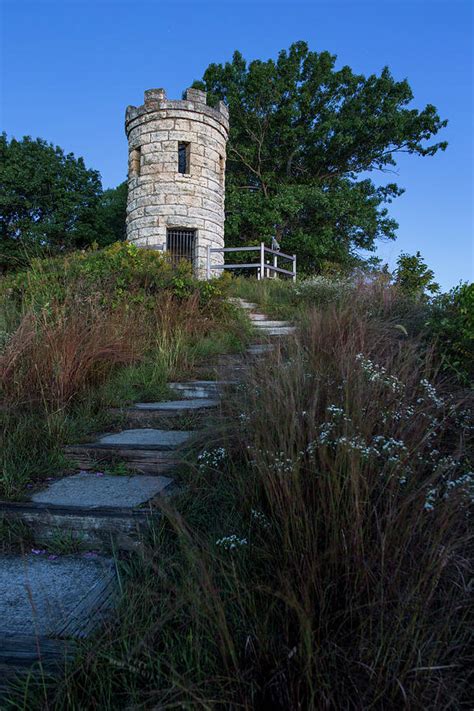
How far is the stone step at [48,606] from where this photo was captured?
4.41ft

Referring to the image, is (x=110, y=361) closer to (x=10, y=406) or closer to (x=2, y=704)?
(x=10, y=406)

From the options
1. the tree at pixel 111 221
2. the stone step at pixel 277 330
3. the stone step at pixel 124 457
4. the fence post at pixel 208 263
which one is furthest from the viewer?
the tree at pixel 111 221

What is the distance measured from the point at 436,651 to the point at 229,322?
5.73m

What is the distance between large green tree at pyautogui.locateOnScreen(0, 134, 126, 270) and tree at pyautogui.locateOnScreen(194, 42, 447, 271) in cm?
806

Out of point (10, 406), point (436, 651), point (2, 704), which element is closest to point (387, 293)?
point (10, 406)

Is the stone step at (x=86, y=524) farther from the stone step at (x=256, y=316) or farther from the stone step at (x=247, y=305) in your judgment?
the stone step at (x=247, y=305)

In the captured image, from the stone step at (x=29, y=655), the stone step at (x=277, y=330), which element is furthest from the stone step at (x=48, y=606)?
the stone step at (x=277, y=330)

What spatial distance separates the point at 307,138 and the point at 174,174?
7.78 metres

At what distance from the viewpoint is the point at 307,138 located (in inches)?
722

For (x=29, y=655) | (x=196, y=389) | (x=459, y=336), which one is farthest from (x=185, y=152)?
(x=29, y=655)

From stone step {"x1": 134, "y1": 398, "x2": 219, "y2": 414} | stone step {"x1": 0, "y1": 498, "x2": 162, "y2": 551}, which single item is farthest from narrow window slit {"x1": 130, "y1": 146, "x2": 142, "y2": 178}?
stone step {"x1": 0, "y1": 498, "x2": 162, "y2": 551}

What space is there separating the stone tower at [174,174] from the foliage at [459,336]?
1020 cm

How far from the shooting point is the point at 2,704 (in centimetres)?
125

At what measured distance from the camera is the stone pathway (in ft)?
4.69
